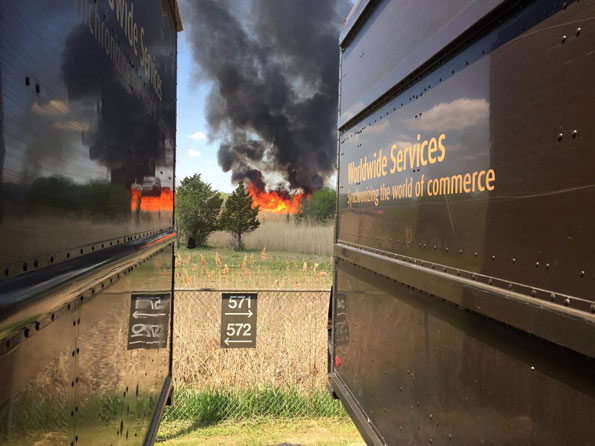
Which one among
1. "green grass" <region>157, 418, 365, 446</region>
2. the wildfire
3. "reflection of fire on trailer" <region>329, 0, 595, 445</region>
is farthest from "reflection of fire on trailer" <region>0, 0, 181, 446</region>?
the wildfire

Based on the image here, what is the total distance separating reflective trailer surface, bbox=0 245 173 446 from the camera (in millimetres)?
1062

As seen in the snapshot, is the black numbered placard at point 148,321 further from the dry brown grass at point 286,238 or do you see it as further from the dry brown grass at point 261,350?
the dry brown grass at point 286,238

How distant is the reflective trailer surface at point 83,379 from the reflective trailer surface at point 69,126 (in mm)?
209

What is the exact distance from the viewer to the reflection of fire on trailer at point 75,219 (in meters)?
1.01

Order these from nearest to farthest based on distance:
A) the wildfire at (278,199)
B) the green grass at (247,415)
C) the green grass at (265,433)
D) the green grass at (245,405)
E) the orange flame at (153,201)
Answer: the orange flame at (153,201)
the green grass at (265,433)
the green grass at (247,415)
the green grass at (245,405)
the wildfire at (278,199)

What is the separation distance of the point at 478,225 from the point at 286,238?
A: 67.7ft

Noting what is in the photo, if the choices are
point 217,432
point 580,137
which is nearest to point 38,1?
point 580,137

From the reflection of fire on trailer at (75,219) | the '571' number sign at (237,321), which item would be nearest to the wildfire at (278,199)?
the '571' number sign at (237,321)

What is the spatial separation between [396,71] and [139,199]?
152cm

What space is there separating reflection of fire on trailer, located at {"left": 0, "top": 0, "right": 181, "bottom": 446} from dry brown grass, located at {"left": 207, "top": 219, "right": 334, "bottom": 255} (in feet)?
55.0

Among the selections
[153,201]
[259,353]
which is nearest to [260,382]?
[259,353]

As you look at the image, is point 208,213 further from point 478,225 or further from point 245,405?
point 478,225

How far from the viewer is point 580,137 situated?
4.17ft

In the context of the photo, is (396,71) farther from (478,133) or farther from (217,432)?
(217,432)
